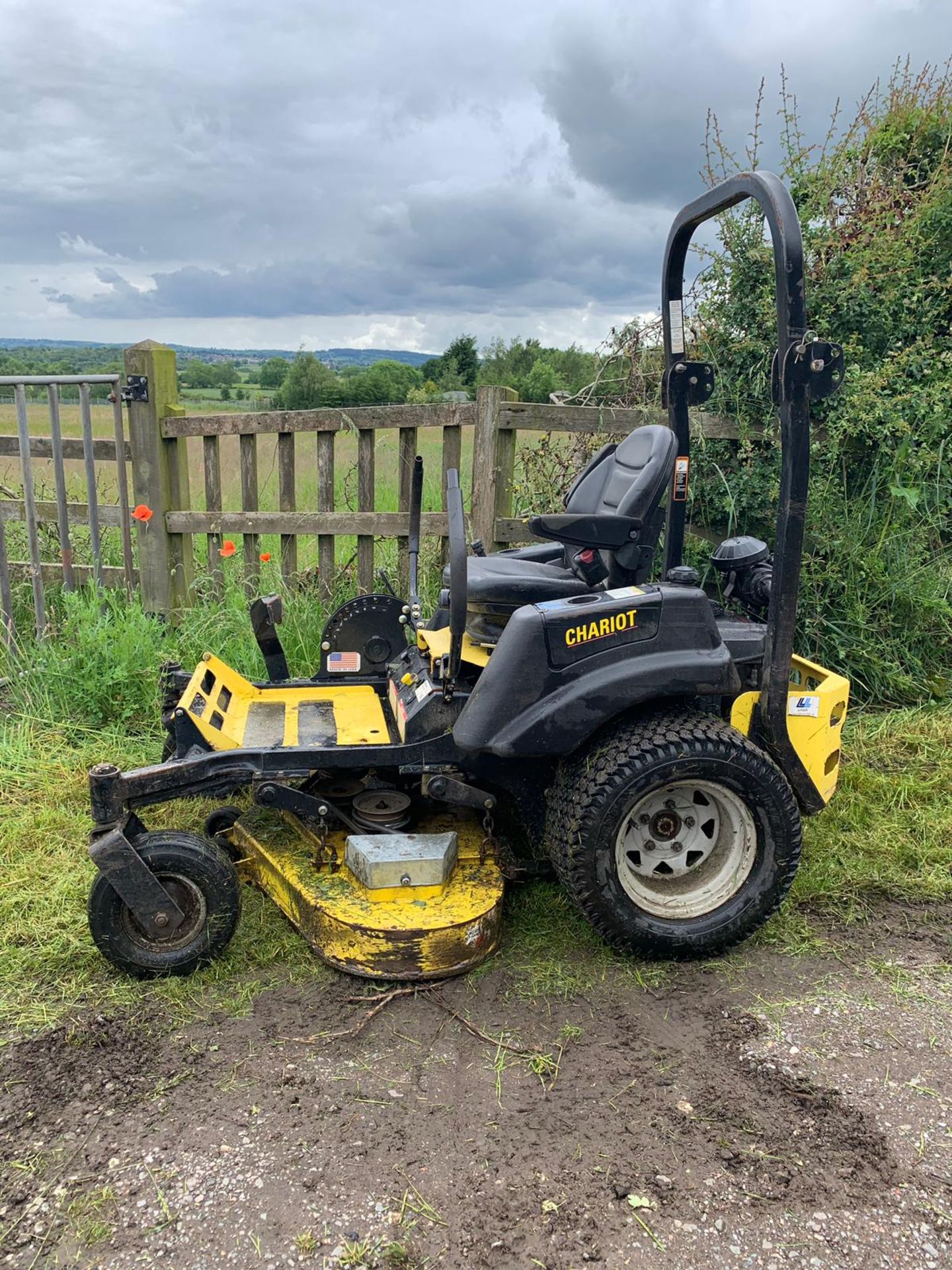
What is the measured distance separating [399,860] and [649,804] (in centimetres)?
78

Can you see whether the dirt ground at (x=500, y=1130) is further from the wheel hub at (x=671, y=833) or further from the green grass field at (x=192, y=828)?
the wheel hub at (x=671, y=833)

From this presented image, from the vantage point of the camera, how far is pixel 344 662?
397 cm

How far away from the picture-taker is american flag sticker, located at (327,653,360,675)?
156 inches

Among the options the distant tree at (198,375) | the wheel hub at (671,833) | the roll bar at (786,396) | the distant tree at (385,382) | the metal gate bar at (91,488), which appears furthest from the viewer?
the distant tree at (385,382)

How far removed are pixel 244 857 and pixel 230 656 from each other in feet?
6.43

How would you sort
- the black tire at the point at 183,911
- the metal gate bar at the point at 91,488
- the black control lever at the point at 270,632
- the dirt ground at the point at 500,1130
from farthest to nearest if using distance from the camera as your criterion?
the metal gate bar at the point at 91,488 → the black control lever at the point at 270,632 → the black tire at the point at 183,911 → the dirt ground at the point at 500,1130

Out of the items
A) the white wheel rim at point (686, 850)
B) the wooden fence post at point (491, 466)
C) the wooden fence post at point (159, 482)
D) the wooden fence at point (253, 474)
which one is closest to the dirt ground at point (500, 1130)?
the white wheel rim at point (686, 850)

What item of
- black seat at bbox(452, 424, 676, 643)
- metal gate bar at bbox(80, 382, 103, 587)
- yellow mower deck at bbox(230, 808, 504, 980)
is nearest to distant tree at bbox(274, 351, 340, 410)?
metal gate bar at bbox(80, 382, 103, 587)

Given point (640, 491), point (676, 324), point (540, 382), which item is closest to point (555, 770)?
point (640, 491)

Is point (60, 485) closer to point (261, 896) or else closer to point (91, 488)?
point (91, 488)

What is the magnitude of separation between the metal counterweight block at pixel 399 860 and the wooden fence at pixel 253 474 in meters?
2.47

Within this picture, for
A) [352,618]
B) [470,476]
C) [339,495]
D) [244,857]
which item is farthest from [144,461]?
[244,857]

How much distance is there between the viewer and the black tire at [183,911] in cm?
279

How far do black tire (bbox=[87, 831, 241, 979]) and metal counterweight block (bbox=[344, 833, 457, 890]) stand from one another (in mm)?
369
